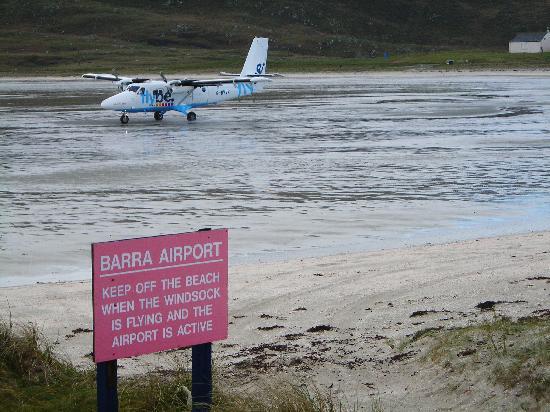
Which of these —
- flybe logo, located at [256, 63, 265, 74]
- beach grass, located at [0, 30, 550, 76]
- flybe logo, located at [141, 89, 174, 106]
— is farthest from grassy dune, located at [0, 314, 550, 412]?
beach grass, located at [0, 30, 550, 76]

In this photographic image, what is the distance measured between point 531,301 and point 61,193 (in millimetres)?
11410

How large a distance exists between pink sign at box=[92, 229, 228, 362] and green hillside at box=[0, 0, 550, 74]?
349ft

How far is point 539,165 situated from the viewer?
22141 millimetres

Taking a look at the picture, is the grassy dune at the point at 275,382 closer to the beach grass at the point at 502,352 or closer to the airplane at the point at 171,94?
the beach grass at the point at 502,352

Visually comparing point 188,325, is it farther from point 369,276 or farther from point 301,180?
point 301,180

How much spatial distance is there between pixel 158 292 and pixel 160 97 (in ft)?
111

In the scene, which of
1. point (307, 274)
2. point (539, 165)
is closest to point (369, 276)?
point (307, 274)

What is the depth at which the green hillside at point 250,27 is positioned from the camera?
408 feet

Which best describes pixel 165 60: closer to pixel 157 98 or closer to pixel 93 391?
pixel 157 98

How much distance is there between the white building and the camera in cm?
12094

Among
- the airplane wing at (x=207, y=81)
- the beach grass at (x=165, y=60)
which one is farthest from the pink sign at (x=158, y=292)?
the beach grass at (x=165, y=60)

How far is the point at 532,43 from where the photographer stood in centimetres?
12231

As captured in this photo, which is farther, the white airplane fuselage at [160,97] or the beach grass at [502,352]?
the white airplane fuselage at [160,97]

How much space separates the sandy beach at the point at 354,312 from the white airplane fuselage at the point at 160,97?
26.1 metres
